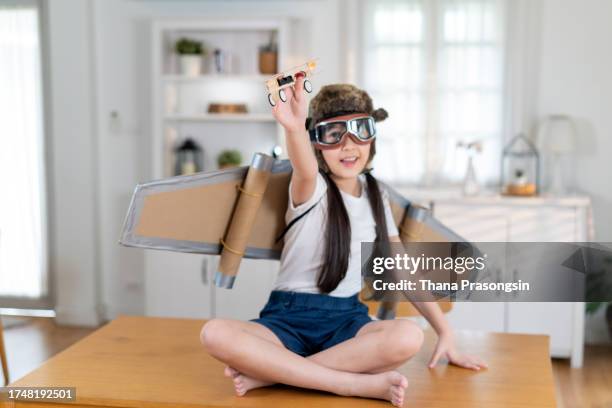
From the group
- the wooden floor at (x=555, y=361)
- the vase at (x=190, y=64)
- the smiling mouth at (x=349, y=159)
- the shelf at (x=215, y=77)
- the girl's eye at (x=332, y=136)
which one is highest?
the vase at (x=190, y=64)

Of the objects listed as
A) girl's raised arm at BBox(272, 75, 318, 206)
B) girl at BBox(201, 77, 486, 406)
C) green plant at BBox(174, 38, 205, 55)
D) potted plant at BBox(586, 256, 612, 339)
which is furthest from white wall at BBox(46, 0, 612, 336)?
potted plant at BBox(586, 256, 612, 339)

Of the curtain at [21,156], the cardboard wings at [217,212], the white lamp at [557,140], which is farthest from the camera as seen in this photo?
the curtain at [21,156]

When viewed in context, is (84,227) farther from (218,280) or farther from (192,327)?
(218,280)

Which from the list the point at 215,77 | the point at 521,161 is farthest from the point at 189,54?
the point at 521,161

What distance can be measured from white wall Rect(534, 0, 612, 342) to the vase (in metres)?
1.84

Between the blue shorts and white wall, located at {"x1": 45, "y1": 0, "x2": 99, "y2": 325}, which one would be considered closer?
Result: the blue shorts

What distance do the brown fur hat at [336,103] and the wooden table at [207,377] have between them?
0.68m

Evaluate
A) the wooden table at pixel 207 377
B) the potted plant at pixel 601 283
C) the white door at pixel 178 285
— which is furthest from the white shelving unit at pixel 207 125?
the potted plant at pixel 601 283

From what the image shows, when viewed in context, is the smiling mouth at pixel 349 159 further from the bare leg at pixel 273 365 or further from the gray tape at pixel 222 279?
the bare leg at pixel 273 365

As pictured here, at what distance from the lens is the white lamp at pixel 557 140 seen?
3.92 m

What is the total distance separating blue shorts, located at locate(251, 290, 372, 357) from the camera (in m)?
1.93

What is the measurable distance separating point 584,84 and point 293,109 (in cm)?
286

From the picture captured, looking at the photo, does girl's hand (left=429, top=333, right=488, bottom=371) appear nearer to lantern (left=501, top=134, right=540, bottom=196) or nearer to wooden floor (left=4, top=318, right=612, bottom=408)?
wooden floor (left=4, top=318, right=612, bottom=408)

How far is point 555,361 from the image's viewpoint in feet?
12.8
